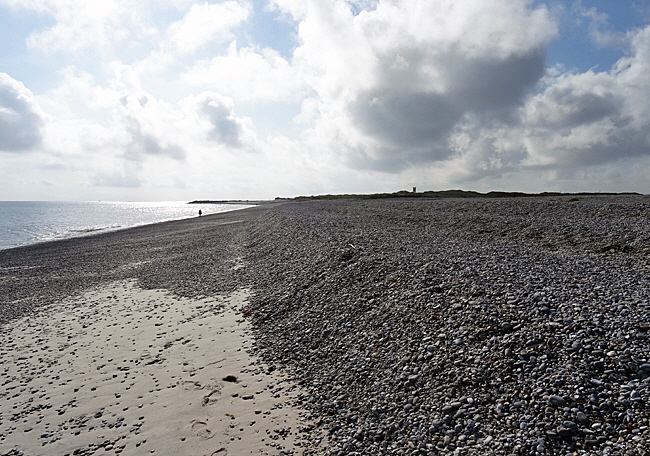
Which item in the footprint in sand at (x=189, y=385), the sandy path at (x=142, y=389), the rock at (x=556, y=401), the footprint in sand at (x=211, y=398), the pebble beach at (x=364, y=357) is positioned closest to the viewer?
the rock at (x=556, y=401)

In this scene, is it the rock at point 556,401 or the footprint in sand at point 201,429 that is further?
the footprint in sand at point 201,429

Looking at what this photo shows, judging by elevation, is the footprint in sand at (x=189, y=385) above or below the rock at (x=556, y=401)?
below

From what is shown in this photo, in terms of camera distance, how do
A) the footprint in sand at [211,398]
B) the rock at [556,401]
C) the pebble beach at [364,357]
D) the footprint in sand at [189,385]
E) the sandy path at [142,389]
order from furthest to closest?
1. the footprint in sand at [189,385]
2. the footprint in sand at [211,398]
3. the sandy path at [142,389]
4. the pebble beach at [364,357]
5. the rock at [556,401]

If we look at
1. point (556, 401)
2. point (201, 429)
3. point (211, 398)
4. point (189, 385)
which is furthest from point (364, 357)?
point (189, 385)

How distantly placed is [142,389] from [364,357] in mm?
4829

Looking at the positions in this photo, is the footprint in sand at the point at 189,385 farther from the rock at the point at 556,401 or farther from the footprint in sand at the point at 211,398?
the rock at the point at 556,401

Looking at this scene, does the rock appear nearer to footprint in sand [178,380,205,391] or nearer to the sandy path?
the sandy path

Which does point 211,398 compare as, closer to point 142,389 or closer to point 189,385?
point 189,385

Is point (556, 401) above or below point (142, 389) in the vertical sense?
above

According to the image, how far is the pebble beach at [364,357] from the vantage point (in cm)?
548

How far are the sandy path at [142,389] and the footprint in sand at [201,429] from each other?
18 mm

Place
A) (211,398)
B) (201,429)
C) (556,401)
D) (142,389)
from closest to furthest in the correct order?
(556,401) < (201,429) < (211,398) < (142,389)

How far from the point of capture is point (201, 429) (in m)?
6.53

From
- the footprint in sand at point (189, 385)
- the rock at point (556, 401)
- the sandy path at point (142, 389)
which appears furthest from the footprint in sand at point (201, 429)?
the rock at point (556, 401)
